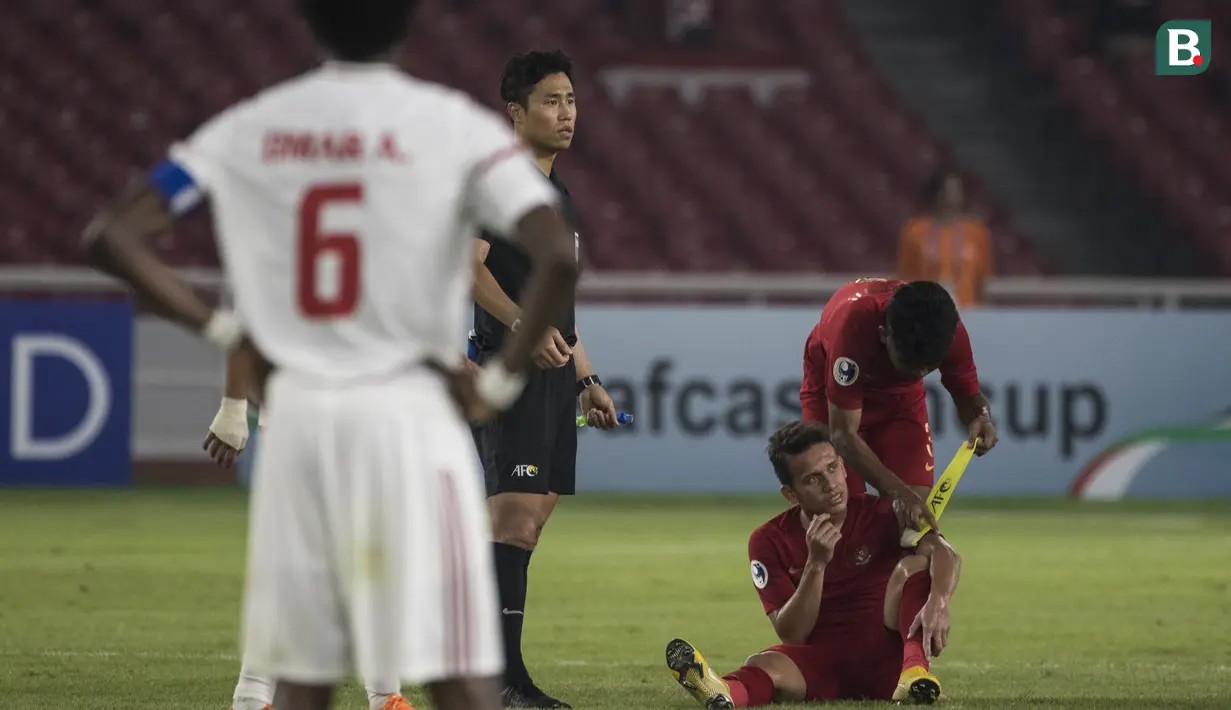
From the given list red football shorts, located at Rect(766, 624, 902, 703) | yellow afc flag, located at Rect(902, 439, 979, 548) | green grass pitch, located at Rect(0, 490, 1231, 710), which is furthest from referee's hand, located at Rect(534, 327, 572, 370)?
yellow afc flag, located at Rect(902, 439, 979, 548)

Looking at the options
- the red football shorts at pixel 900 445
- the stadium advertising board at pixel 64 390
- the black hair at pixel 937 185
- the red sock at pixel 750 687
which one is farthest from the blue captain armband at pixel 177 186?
the black hair at pixel 937 185

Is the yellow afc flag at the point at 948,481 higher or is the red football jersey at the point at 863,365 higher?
the red football jersey at the point at 863,365

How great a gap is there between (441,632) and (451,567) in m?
0.11

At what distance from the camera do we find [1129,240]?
1939 cm

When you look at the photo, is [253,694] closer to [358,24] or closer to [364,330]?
[364,330]

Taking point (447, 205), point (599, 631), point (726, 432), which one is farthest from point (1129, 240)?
point (447, 205)

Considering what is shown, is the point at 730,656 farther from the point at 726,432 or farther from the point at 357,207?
the point at 726,432

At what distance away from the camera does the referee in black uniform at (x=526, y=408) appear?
640 centimetres

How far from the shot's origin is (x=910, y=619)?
6160mm

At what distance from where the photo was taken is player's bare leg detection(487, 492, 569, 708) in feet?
20.7

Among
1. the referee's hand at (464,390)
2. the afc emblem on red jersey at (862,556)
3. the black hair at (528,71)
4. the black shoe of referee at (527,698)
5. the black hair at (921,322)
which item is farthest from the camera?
the black hair at (528,71)

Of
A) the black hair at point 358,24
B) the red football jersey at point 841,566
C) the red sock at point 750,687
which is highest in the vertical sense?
the black hair at point 358,24

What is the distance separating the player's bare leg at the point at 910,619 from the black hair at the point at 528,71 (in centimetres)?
192

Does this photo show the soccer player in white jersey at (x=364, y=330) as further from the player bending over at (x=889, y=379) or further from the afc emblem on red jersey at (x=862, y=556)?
the afc emblem on red jersey at (x=862, y=556)
